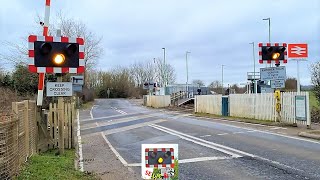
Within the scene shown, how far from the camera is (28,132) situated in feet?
30.9

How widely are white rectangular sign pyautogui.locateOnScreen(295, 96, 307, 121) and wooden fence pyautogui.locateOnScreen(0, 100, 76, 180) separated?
1148cm

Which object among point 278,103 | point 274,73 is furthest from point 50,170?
point 278,103

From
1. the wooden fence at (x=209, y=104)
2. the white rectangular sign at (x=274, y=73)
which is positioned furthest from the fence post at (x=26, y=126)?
the wooden fence at (x=209, y=104)

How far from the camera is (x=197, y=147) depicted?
12.7 meters

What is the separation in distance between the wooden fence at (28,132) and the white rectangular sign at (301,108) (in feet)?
37.7

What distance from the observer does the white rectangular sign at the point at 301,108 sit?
60.8 ft

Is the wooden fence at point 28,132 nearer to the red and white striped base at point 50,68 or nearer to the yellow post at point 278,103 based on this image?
the red and white striped base at point 50,68

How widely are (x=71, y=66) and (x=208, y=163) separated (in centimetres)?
424

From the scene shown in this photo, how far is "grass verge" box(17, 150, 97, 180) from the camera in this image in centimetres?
746

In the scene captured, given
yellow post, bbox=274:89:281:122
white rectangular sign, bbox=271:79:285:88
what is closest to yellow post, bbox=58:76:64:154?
white rectangular sign, bbox=271:79:285:88

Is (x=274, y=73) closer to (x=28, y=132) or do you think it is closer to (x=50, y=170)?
(x=28, y=132)

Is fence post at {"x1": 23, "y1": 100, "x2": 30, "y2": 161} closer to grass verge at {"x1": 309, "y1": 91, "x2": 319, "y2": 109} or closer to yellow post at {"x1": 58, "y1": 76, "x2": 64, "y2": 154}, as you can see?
yellow post at {"x1": 58, "y1": 76, "x2": 64, "y2": 154}

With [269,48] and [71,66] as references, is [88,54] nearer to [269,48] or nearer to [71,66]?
[269,48]

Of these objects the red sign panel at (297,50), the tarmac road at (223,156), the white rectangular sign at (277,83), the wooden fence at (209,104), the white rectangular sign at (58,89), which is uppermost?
the red sign panel at (297,50)
